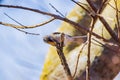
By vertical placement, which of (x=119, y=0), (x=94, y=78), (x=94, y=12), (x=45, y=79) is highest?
(x=94, y=12)

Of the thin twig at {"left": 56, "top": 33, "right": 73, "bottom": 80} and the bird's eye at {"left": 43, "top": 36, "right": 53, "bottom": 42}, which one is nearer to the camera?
the thin twig at {"left": 56, "top": 33, "right": 73, "bottom": 80}

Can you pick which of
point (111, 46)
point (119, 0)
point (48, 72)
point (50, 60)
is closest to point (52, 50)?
point (50, 60)

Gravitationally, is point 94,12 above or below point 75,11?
above

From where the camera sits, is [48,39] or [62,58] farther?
[48,39]

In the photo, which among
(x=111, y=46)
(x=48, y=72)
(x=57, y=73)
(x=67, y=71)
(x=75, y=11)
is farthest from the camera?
(x=75, y=11)

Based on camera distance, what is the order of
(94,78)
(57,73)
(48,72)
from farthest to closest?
(48,72) → (57,73) → (94,78)

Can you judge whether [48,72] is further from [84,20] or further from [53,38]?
[53,38]

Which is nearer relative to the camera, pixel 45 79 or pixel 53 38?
pixel 53 38

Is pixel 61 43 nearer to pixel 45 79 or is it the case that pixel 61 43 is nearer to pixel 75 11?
pixel 45 79

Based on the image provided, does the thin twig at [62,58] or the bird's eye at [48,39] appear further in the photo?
the bird's eye at [48,39]

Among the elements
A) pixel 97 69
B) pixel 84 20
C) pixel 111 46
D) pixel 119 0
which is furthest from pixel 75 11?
pixel 111 46
